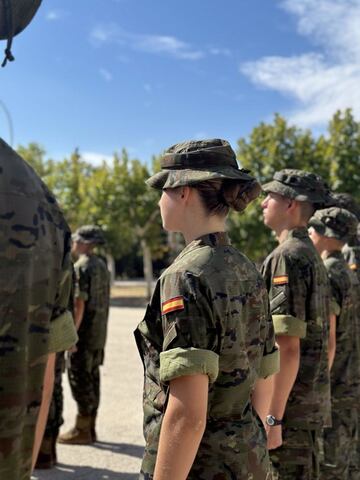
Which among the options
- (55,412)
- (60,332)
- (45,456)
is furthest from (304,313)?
(45,456)

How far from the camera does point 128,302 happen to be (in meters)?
25.4

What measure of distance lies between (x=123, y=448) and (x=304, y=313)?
3316mm

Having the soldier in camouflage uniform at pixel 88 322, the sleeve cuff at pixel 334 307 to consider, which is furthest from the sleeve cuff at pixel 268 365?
the soldier in camouflage uniform at pixel 88 322

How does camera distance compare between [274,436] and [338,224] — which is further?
[338,224]

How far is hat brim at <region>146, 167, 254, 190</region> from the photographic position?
2023 millimetres

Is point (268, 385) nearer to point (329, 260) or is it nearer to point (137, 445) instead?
point (329, 260)

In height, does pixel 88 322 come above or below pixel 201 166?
below

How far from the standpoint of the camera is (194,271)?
1.90 meters

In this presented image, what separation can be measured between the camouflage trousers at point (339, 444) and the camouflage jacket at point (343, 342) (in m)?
0.09

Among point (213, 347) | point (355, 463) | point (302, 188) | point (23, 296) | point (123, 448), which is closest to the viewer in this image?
point (23, 296)

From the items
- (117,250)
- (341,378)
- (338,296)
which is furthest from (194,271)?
(117,250)

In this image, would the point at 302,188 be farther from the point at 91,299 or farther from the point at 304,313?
the point at 91,299

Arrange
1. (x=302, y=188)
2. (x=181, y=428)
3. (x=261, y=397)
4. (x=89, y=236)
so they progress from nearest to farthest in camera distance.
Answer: (x=181, y=428), (x=261, y=397), (x=302, y=188), (x=89, y=236)

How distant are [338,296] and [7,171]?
10.7ft
